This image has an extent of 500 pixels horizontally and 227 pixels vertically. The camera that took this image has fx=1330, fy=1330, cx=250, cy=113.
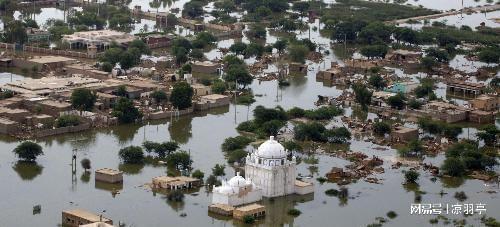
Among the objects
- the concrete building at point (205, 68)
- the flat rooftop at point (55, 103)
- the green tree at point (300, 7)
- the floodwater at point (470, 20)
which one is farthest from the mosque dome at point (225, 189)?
the green tree at point (300, 7)

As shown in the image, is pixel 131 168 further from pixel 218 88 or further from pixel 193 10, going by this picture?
pixel 193 10

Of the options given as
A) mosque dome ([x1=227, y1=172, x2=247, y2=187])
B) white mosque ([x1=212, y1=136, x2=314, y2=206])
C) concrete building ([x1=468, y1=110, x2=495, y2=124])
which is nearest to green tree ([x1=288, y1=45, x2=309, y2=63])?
concrete building ([x1=468, y1=110, x2=495, y2=124])

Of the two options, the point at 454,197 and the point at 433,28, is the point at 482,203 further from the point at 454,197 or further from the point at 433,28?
the point at 433,28

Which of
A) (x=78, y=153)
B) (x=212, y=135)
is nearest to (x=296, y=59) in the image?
(x=212, y=135)

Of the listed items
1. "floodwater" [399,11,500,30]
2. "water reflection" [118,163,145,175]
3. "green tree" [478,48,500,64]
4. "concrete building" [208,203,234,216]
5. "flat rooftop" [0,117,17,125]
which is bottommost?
"concrete building" [208,203,234,216]

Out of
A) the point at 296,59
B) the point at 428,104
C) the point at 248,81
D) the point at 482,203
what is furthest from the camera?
the point at 296,59

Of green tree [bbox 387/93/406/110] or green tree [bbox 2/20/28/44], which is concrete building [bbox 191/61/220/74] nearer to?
green tree [bbox 2/20/28/44]
